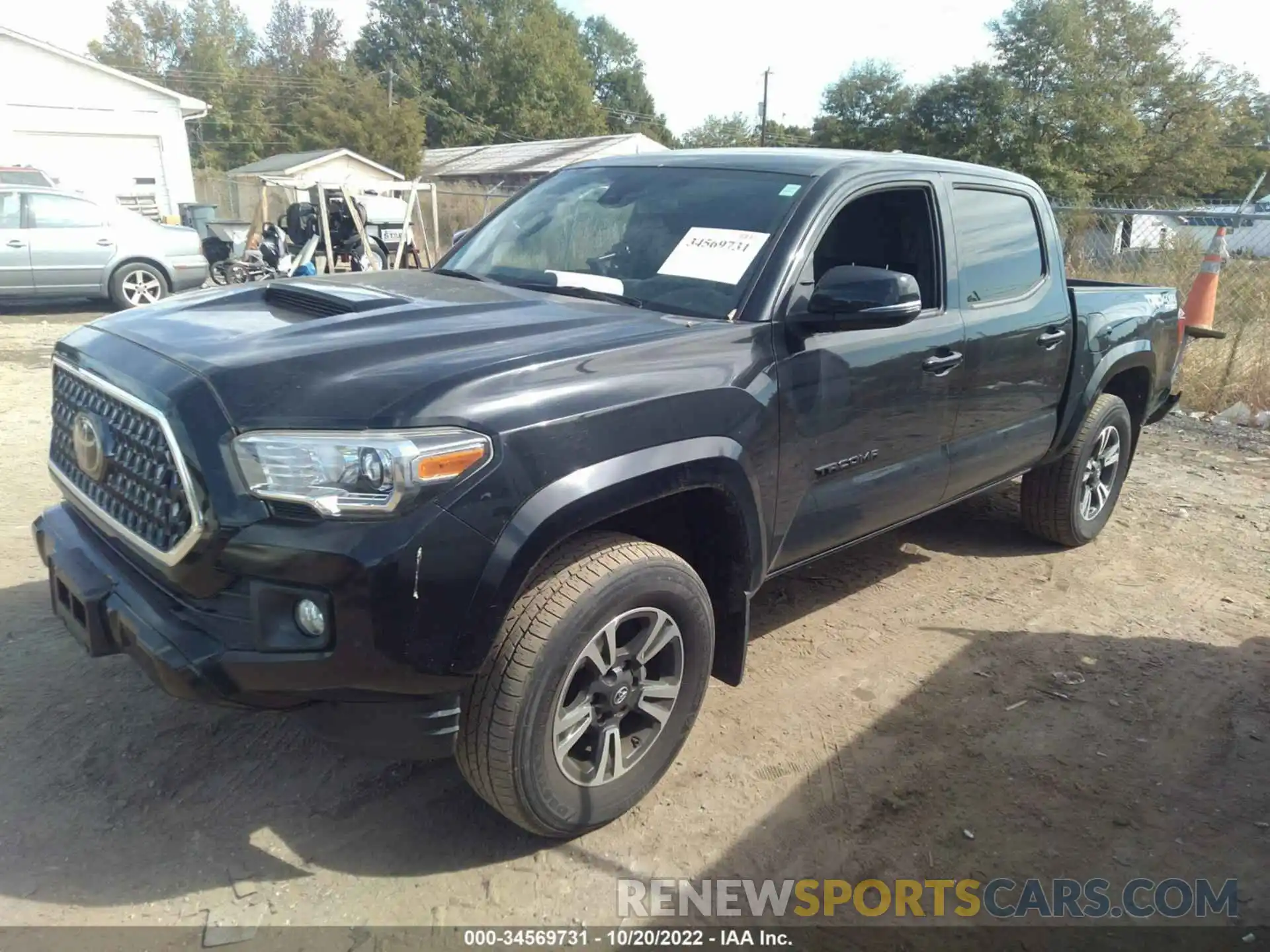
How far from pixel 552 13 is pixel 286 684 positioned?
247 ft

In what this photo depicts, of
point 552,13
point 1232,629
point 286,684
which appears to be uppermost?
point 552,13

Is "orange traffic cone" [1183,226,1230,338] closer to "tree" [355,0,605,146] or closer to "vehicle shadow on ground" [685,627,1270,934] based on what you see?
"vehicle shadow on ground" [685,627,1270,934]

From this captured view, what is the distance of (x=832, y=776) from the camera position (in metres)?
3.12

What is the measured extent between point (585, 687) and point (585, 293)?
4.55 feet

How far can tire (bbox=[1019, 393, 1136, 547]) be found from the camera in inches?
190

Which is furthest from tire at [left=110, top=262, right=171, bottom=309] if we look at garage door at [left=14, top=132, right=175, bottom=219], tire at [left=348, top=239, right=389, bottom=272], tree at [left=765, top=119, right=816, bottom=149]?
tree at [left=765, top=119, right=816, bottom=149]

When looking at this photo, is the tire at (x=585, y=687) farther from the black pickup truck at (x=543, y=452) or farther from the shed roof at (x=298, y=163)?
the shed roof at (x=298, y=163)

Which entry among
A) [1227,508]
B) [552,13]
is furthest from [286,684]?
[552,13]

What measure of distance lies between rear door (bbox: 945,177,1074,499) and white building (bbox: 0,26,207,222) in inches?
960

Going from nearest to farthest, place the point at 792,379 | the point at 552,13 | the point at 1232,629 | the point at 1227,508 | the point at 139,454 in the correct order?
the point at 139,454 < the point at 792,379 < the point at 1232,629 < the point at 1227,508 < the point at 552,13

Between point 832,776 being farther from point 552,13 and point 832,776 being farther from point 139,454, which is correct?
point 552,13

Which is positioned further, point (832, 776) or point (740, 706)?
point (740, 706)

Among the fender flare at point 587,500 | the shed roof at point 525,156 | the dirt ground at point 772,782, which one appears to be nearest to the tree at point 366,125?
the shed roof at point 525,156

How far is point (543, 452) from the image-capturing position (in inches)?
91.3
